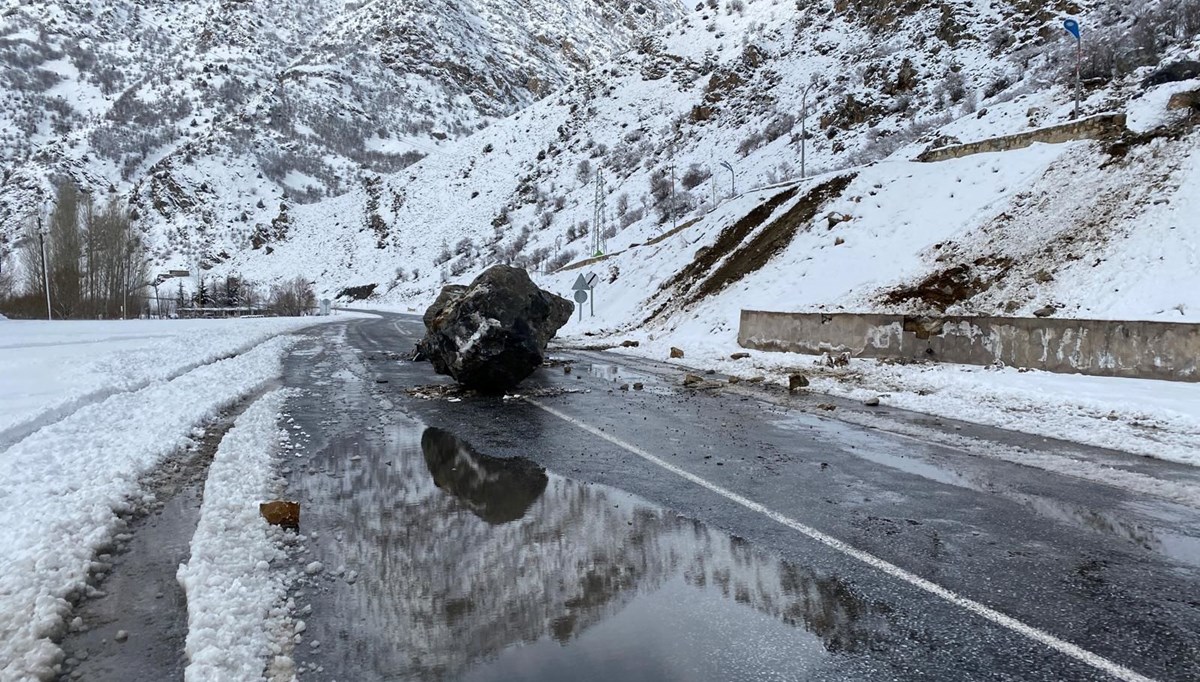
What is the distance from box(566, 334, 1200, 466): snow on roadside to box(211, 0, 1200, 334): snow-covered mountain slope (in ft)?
11.2

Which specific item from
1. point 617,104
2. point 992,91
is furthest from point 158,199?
point 992,91

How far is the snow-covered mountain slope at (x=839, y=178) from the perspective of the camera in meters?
17.4

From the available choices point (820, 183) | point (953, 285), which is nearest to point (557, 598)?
point (953, 285)

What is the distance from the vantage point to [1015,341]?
42.9ft

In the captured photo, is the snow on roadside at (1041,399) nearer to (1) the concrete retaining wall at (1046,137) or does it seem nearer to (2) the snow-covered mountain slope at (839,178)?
(2) the snow-covered mountain slope at (839,178)

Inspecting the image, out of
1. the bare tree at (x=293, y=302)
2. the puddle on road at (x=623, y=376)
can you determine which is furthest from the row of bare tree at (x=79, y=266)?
the puddle on road at (x=623, y=376)

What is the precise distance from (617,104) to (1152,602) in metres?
88.8

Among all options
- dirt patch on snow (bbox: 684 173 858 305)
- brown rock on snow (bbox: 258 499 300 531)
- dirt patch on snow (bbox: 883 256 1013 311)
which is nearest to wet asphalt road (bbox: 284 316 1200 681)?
Answer: brown rock on snow (bbox: 258 499 300 531)

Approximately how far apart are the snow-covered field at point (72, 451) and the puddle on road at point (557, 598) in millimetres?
1229

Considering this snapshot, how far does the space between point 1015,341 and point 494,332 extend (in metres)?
9.45

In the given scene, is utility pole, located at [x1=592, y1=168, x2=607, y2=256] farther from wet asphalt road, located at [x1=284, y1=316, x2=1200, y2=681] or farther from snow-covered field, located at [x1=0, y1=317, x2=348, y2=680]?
wet asphalt road, located at [x1=284, y1=316, x2=1200, y2=681]

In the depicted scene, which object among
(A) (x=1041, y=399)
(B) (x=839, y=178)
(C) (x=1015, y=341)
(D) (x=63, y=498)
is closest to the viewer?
(D) (x=63, y=498)

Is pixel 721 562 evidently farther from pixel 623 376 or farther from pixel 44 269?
pixel 44 269

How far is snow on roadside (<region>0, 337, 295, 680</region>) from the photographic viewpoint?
343 centimetres
